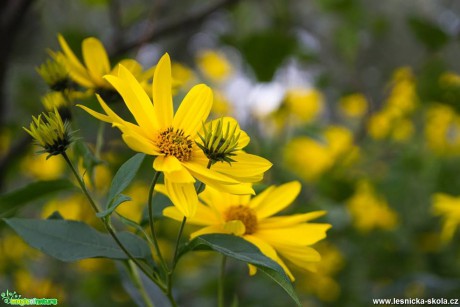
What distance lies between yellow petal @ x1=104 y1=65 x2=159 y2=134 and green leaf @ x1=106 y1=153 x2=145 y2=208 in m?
0.03

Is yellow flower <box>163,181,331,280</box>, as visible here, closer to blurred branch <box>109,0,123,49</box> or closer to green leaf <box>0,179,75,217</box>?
green leaf <box>0,179,75,217</box>

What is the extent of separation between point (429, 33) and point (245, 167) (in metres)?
0.78

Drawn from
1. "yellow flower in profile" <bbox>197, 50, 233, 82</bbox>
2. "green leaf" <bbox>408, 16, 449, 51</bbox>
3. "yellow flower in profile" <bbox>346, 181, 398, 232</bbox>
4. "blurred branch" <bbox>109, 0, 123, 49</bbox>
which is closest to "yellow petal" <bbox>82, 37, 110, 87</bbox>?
"blurred branch" <bbox>109, 0, 123, 49</bbox>

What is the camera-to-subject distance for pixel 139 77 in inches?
21.2

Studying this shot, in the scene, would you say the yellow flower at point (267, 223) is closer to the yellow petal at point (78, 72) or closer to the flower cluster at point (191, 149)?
the flower cluster at point (191, 149)

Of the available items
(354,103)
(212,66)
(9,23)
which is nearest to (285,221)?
(9,23)

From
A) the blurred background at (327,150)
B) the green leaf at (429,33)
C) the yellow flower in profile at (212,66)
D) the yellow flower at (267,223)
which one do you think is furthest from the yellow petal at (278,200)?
the yellow flower in profile at (212,66)

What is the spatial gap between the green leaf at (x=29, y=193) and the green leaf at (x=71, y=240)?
79mm

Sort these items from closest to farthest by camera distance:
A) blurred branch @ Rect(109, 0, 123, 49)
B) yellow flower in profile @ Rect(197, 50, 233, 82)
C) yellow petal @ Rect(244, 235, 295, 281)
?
yellow petal @ Rect(244, 235, 295, 281) < blurred branch @ Rect(109, 0, 123, 49) < yellow flower in profile @ Rect(197, 50, 233, 82)

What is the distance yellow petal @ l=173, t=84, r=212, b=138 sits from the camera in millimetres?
436

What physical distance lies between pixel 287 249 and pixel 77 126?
23 cm

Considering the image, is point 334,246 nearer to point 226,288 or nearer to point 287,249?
point 226,288

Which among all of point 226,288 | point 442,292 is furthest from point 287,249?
point 226,288

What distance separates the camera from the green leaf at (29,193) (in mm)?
475
